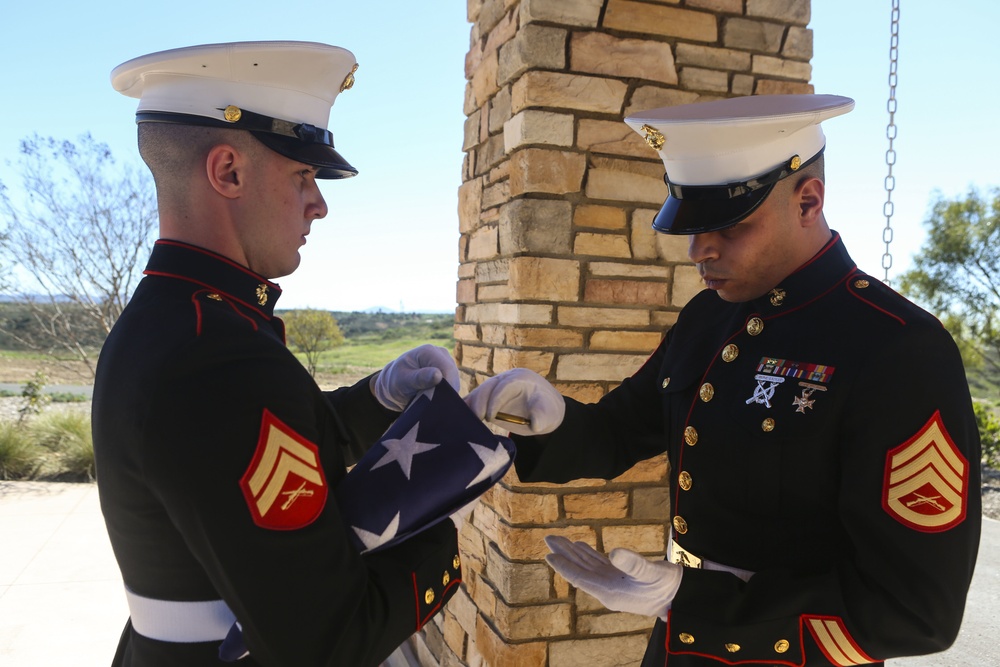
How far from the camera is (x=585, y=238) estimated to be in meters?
2.53

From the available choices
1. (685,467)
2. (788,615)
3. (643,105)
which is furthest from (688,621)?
(643,105)

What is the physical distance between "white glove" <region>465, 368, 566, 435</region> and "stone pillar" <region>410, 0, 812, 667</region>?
592 mm

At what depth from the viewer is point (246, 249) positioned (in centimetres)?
145

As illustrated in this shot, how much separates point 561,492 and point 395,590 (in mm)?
1333

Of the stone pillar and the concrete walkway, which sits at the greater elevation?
the stone pillar

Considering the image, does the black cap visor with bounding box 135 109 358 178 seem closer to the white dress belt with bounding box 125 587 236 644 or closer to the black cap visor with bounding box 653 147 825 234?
the black cap visor with bounding box 653 147 825 234

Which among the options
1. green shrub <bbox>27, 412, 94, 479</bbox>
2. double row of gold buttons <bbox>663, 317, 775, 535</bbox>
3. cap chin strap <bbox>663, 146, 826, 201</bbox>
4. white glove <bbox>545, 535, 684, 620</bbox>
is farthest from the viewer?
green shrub <bbox>27, 412, 94, 479</bbox>

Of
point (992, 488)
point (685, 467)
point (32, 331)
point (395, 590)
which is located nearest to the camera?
point (395, 590)

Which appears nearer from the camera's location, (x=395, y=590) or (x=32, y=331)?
(x=395, y=590)

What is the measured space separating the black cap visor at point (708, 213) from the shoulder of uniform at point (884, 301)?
0.29 m

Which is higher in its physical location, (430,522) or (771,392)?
(771,392)

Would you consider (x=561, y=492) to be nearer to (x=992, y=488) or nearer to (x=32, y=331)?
(x=992, y=488)

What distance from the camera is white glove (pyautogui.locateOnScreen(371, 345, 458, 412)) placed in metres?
1.76

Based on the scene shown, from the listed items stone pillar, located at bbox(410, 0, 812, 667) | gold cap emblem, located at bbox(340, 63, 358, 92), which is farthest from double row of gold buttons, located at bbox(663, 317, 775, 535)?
gold cap emblem, located at bbox(340, 63, 358, 92)
